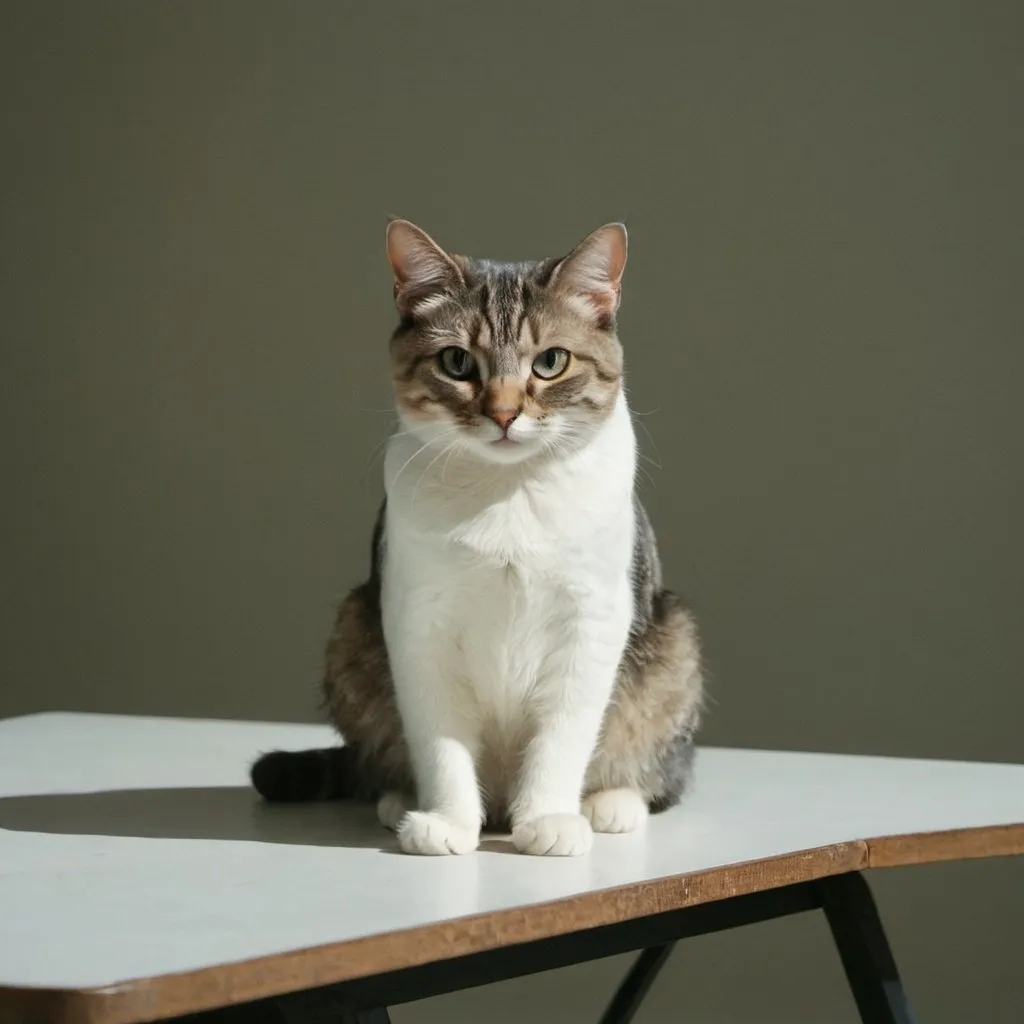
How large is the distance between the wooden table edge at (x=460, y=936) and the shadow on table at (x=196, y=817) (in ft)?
1.09

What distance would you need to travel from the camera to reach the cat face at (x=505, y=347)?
1.70 metres

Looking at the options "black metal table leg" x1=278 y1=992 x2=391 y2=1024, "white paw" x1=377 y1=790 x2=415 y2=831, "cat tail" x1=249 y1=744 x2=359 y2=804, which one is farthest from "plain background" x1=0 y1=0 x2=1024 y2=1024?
"black metal table leg" x1=278 y1=992 x2=391 y2=1024

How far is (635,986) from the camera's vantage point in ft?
7.57

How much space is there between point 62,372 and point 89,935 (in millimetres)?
2908

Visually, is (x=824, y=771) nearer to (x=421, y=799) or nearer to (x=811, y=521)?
(x=421, y=799)

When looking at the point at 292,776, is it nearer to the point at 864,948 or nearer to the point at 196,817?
the point at 196,817

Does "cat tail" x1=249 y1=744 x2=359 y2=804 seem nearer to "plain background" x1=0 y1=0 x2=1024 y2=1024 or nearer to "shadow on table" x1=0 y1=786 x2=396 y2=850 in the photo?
"shadow on table" x1=0 y1=786 x2=396 y2=850

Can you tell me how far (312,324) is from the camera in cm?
373

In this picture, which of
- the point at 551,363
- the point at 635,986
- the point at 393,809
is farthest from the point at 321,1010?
the point at 635,986

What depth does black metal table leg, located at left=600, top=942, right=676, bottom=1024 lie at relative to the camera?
7.47 ft

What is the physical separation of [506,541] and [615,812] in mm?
364

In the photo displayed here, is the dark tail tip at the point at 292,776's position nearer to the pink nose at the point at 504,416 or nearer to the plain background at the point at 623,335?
the pink nose at the point at 504,416

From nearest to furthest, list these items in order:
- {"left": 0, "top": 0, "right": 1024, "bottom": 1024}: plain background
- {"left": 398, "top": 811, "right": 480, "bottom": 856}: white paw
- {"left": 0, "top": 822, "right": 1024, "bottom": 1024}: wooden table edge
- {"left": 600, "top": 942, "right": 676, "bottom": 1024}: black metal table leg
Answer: {"left": 0, "top": 822, "right": 1024, "bottom": 1024}: wooden table edge
{"left": 398, "top": 811, "right": 480, "bottom": 856}: white paw
{"left": 600, "top": 942, "right": 676, "bottom": 1024}: black metal table leg
{"left": 0, "top": 0, "right": 1024, "bottom": 1024}: plain background

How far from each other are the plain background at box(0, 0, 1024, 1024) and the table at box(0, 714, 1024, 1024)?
1143 mm
